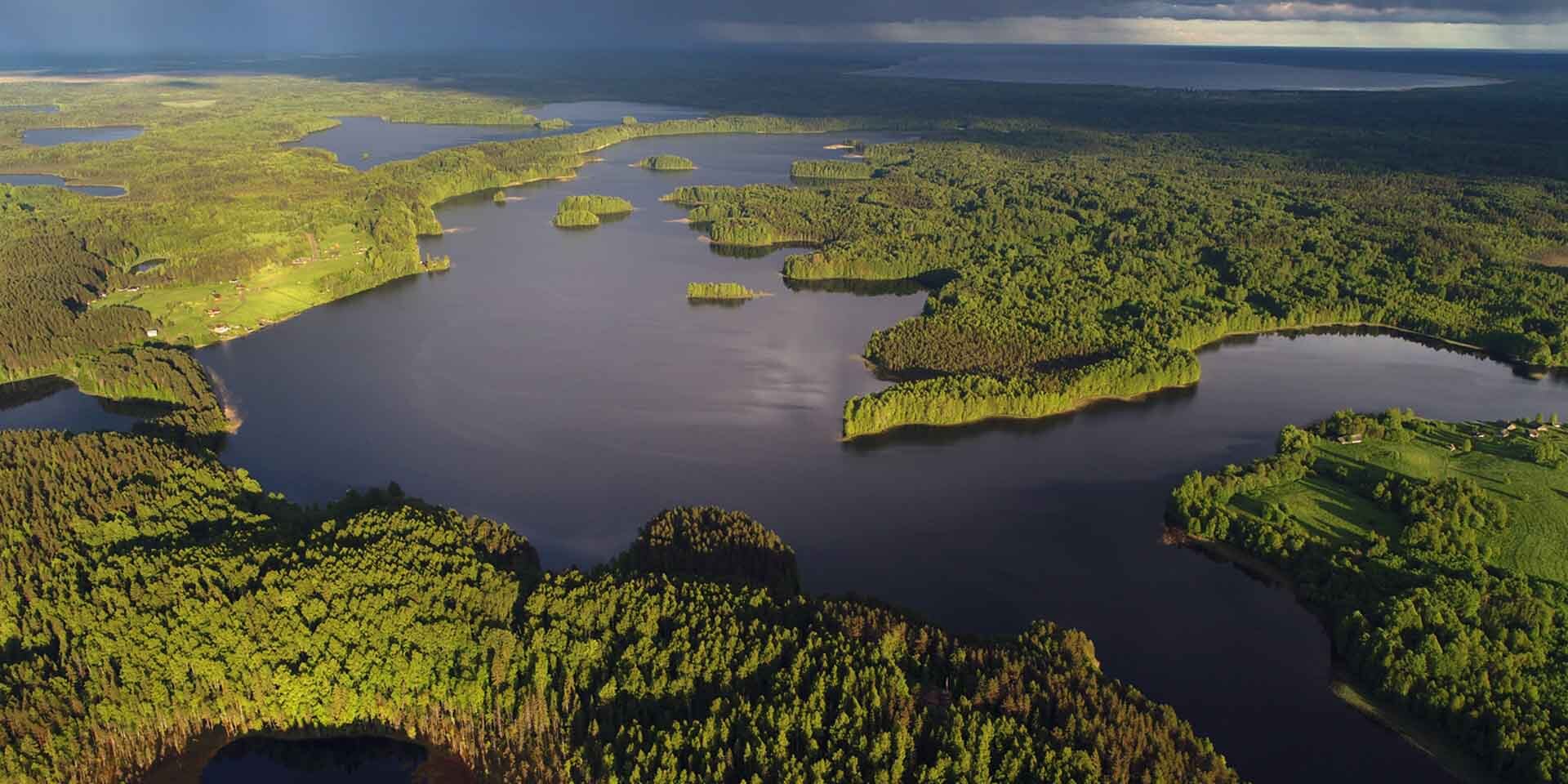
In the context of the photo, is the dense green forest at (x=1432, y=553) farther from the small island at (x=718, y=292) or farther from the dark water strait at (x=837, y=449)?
the small island at (x=718, y=292)

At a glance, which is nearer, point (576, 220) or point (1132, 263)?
point (1132, 263)

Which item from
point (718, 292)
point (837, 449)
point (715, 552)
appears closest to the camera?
point (715, 552)

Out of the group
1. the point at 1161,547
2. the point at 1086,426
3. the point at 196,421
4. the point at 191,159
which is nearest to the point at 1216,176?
the point at 1086,426

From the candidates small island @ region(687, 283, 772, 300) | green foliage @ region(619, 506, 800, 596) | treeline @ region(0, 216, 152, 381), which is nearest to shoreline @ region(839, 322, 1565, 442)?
green foliage @ region(619, 506, 800, 596)

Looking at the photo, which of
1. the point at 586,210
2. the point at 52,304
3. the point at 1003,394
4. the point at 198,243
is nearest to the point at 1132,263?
the point at 1003,394

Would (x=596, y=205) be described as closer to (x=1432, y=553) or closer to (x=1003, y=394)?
(x=1003, y=394)

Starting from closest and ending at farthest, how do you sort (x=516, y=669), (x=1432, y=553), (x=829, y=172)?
(x=516, y=669), (x=1432, y=553), (x=829, y=172)

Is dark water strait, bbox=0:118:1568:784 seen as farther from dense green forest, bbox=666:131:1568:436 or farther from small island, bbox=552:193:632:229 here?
small island, bbox=552:193:632:229
